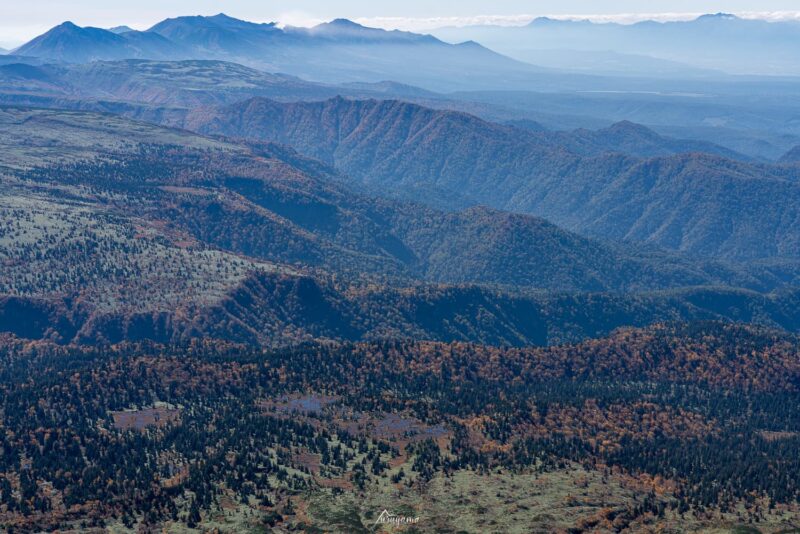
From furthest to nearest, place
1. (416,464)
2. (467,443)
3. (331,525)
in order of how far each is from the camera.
→ (467,443)
(416,464)
(331,525)

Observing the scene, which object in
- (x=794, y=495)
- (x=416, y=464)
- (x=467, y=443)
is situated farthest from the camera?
(x=467, y=443)

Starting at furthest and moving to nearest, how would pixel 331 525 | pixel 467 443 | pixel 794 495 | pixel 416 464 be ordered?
pixel 467 443
pixel 416 464
pixel 794 495
pixel 331 525

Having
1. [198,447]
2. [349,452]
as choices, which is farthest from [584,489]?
[198,447]

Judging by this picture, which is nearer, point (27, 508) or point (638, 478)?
point (27, 508)

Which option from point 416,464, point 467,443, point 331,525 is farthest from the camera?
point 467,443

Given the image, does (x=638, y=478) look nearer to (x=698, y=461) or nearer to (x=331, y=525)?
(x=698, y=461)

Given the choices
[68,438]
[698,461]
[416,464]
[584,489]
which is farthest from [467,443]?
[68,438]

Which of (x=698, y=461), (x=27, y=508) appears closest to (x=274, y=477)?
(x=27, y=508)

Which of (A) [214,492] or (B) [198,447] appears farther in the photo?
(B) [198,447]

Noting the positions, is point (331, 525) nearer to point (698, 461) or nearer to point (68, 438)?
point (68, 438)
